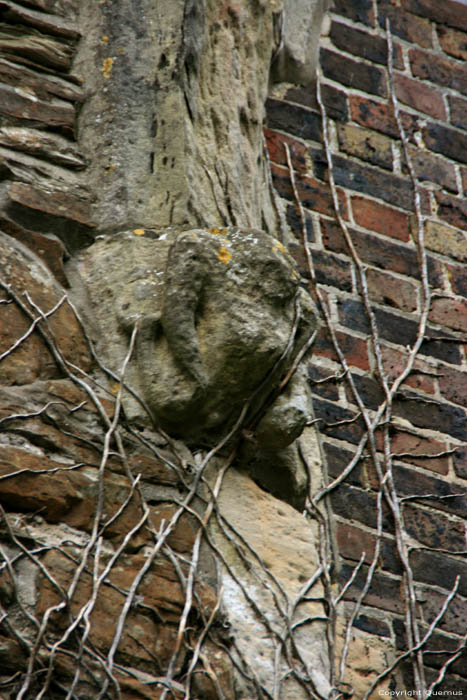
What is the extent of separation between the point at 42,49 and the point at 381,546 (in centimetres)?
135

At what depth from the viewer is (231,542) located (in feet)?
5.26

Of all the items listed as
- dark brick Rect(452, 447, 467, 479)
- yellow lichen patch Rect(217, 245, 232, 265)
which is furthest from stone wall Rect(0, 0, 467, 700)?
yellow lichen patch Rect(217, 245, 232, 265)

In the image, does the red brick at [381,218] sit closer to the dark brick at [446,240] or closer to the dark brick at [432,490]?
the dark brick at [446,240]

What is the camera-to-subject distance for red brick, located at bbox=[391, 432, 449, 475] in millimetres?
2656

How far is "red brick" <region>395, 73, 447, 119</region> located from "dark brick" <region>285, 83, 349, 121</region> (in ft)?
0.77

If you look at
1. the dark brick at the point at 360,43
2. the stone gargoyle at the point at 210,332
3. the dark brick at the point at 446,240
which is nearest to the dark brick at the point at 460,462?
the dark brick at the point at 446,240

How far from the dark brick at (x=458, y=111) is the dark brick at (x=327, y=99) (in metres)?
0.42

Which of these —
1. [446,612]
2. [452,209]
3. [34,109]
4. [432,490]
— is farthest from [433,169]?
[34,109]

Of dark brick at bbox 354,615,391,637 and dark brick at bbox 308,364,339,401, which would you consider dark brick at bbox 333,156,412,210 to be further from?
dark brick at bbox 354,615,391,637

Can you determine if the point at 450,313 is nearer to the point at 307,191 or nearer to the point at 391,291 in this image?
the point at 391,291

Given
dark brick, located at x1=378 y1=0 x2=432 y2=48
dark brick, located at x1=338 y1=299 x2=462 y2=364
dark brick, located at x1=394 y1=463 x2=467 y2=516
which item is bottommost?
dark brick, located at x1=394 y1=463 x2=467 y2=516

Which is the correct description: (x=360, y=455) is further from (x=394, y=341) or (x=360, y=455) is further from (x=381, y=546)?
(x=394, y=341)

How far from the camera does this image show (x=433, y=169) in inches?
128

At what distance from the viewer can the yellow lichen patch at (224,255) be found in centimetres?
169
